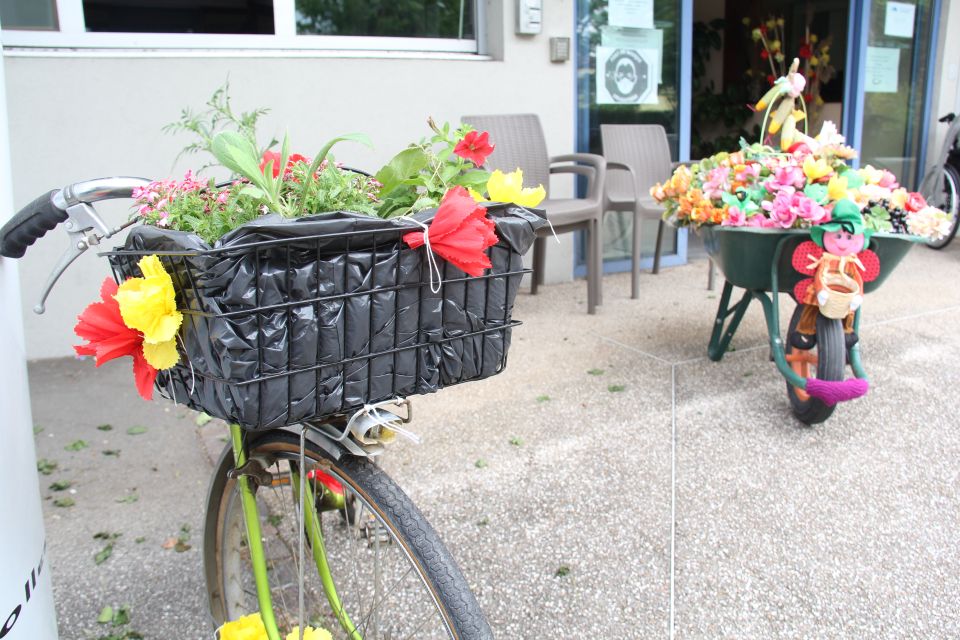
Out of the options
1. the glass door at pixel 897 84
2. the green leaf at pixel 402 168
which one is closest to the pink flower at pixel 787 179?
the green leaf at pixel 402 168

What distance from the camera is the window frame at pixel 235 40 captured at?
3.61m

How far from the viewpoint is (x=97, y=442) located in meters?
2.83

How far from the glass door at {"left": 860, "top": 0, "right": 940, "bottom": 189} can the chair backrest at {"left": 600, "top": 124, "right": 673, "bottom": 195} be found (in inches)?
105

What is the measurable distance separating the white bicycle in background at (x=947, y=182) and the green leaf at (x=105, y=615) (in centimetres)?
607

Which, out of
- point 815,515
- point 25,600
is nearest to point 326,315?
point 25,600

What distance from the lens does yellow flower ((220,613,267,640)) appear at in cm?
129

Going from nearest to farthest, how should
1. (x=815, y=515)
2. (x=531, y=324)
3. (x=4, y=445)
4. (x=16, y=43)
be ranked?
(x=4, y=445) < (x=815, y=515) < (x=16, y=43) < (x=531, y=324)

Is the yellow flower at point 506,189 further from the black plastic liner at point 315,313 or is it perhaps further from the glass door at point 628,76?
the glass door at point 628,76

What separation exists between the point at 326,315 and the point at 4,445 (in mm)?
547

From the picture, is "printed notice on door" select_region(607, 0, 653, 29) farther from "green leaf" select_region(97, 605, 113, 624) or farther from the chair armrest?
"green leaf" select_region(97, 605, 113, 624)

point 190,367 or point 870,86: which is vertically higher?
point 870,86

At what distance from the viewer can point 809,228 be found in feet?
8.50

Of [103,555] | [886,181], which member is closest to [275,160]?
[103,555]

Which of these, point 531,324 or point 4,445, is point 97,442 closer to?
point 4,445
